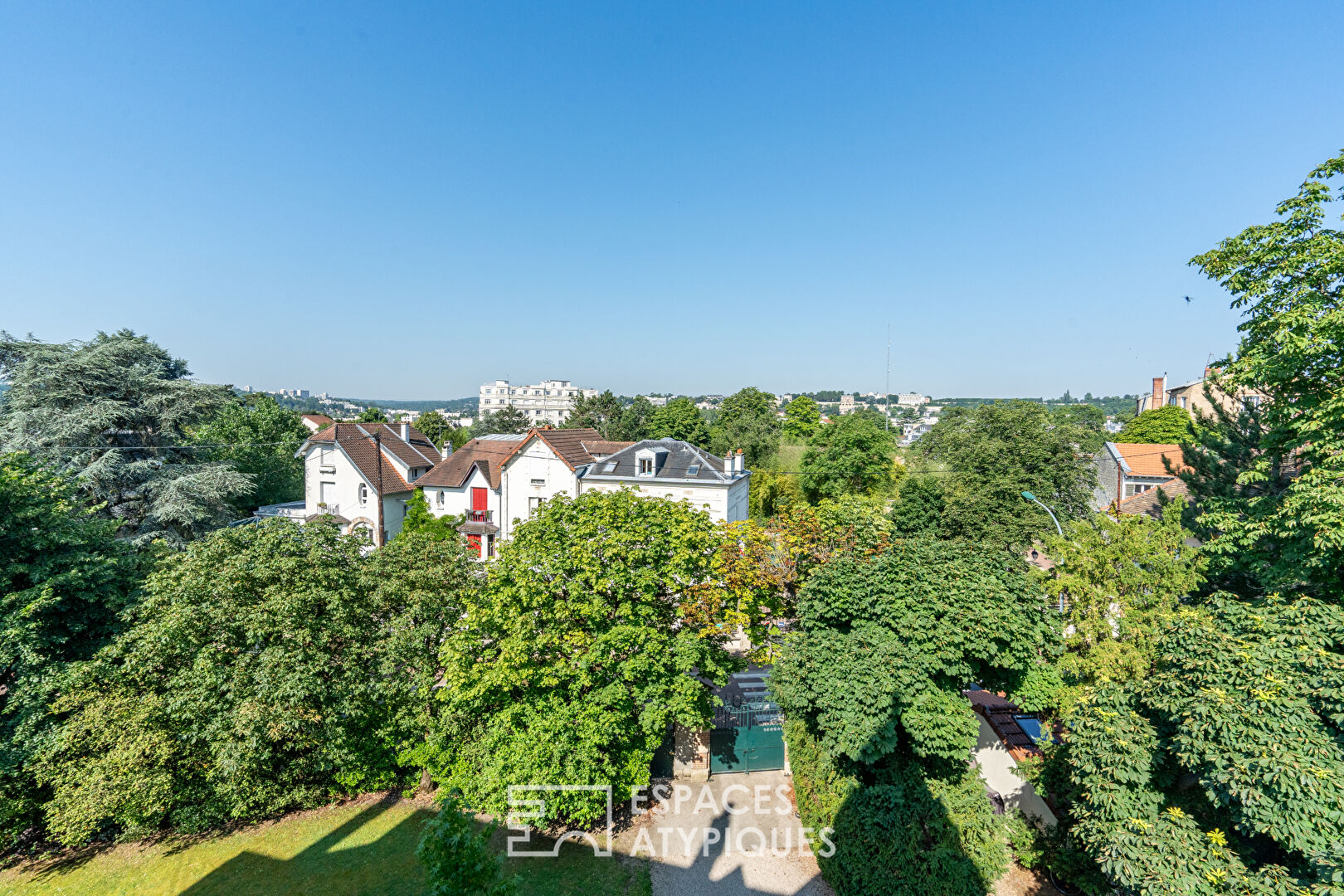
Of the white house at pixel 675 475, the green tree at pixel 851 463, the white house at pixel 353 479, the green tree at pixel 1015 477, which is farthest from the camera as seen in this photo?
the green tree at pixel 851 463

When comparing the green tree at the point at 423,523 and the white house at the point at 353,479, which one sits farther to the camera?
the white house at the point at 353,479

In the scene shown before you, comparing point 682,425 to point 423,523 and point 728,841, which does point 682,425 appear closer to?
point 423,523

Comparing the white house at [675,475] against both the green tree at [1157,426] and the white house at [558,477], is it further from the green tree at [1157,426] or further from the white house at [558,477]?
the green tree at [1157,426]

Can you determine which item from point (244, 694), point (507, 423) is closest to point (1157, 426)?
Result: point (507, 423)

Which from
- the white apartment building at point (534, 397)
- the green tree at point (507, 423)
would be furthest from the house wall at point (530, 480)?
Answer: the white apartment building at point (534, 397)

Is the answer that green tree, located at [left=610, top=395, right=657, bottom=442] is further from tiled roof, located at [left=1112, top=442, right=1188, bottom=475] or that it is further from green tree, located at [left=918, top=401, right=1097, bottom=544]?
tiled roof, located at [left=1112, top=442, right=1188, bottom=475]

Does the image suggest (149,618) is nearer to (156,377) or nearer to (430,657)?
(430,657)

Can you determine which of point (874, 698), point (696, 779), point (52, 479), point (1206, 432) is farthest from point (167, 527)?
point (1206, 432)
